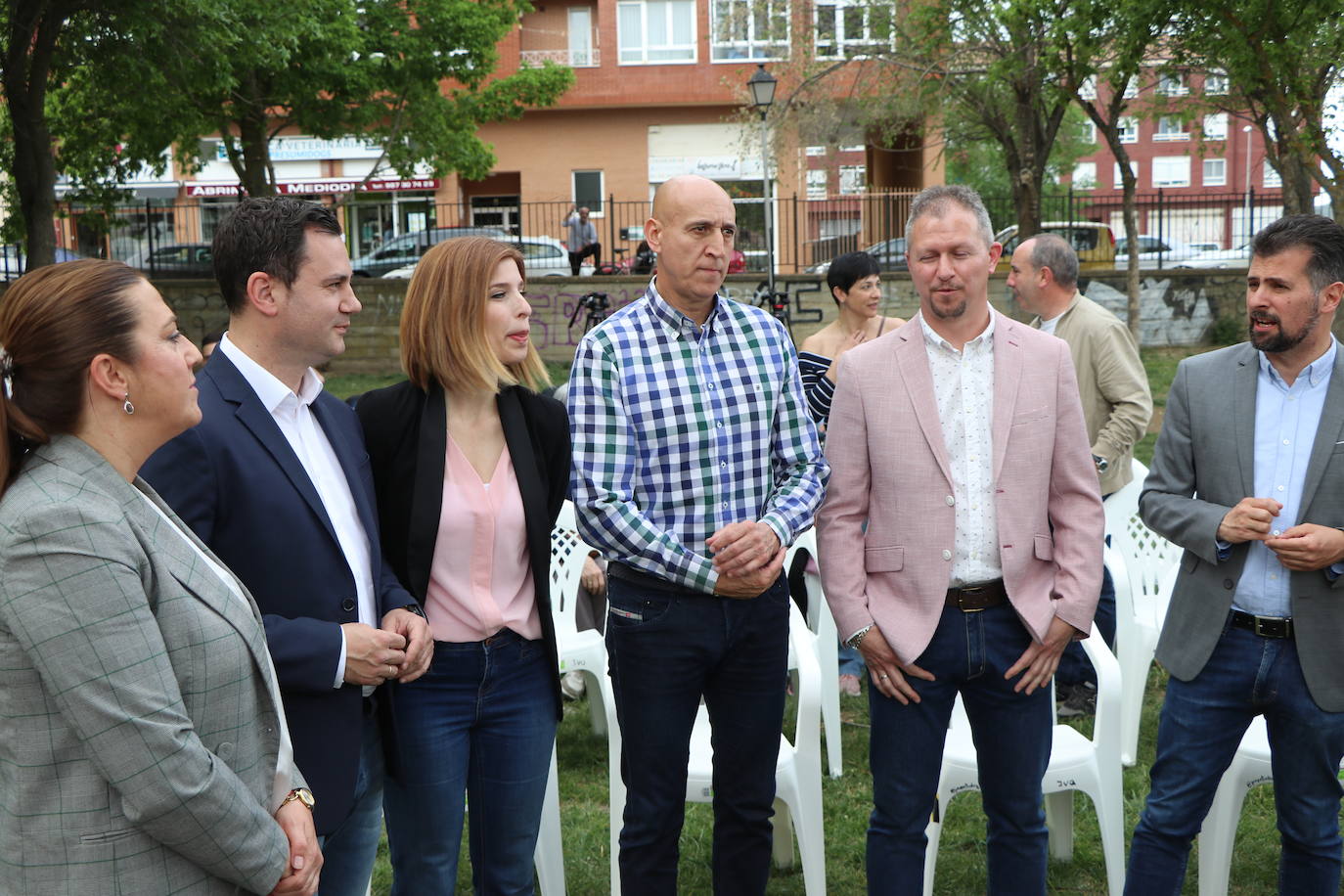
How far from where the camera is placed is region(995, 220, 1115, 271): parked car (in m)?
20.2

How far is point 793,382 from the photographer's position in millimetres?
3367

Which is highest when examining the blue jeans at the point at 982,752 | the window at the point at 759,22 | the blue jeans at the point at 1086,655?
the window at the point at 759,22

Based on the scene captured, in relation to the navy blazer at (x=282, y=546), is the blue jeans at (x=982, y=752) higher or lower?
lower

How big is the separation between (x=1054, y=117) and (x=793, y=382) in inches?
629

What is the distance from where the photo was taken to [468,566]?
2.92 metres

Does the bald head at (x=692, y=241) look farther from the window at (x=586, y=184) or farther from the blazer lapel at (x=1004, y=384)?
the window at (x=586, y=184)

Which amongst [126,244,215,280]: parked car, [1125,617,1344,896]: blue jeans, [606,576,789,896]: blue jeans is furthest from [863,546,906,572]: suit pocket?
[126,244,215,280]: parked car

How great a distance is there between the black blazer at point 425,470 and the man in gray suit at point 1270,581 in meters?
1.73

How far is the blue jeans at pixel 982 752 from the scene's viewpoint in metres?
3.17

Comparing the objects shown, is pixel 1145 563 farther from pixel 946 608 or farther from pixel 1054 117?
pixel 1054 117

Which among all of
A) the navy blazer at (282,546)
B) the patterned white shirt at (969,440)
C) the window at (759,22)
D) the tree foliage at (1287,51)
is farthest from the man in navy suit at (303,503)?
the window at (759,22)

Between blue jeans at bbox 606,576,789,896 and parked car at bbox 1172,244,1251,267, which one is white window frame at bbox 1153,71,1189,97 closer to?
parked car at bbox 1172,244,1251,267

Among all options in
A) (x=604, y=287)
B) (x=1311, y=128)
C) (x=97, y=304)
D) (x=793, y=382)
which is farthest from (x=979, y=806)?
(x=604, y=287)

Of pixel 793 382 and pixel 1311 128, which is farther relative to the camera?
pixel 1311 128
